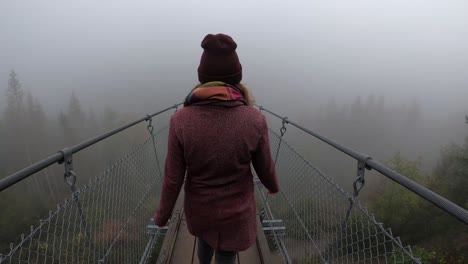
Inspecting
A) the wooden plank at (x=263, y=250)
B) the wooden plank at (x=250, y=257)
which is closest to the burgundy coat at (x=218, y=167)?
the wooden plank at (x=263, y=250)

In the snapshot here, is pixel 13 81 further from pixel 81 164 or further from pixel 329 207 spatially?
pixel 329 207

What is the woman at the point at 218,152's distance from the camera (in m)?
1.46

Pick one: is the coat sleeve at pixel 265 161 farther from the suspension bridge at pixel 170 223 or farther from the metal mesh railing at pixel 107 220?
the metal mesh railing at pixel 107 220

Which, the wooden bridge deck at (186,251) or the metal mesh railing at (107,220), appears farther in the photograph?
the wooden bridge deck at (186,251)

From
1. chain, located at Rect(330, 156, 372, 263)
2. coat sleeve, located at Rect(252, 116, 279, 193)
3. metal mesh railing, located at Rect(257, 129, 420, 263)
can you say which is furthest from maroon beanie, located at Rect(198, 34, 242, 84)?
metal mesh railing, located at Rect(257, 129, 420, 263)

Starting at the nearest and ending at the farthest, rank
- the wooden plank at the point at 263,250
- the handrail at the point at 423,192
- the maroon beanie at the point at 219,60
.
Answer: the handrail at the point at 423,192 → the maroon beanie at the point at 219,60 → the wooden plank at the point at 263,250

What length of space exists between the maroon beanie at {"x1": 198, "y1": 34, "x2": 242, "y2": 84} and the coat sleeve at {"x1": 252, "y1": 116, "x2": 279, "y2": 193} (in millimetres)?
268

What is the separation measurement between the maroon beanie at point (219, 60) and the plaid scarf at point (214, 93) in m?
0.06

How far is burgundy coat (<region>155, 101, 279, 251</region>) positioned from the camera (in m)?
1.46

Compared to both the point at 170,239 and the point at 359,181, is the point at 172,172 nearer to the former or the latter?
the point at 359,181

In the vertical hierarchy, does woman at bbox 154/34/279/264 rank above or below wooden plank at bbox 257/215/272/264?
above

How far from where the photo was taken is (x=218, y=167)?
1.50 meters

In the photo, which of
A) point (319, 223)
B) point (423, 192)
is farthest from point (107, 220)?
point (423, 192)

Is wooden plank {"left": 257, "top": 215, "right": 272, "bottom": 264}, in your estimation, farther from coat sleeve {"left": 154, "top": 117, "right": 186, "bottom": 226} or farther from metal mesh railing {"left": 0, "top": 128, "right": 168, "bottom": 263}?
coat sleeve {"left": 154, "top": 117, "right": 186, "bottom": 226}
